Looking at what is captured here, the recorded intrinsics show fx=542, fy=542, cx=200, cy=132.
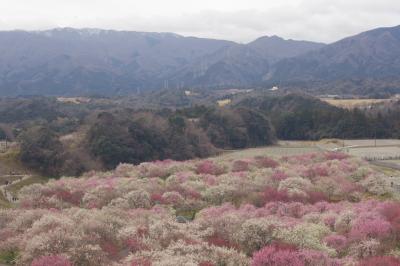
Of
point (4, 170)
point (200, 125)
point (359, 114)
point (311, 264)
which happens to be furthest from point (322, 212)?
point (359, 114)

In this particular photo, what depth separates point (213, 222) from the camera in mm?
21625

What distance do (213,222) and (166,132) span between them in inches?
1902

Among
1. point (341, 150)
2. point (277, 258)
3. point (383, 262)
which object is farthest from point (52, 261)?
point (341, 150)

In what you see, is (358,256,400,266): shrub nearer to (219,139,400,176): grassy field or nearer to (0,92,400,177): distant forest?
(219,139,400,176): grassy field

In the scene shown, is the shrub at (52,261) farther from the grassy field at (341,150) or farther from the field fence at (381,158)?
the field fence at (381,158)

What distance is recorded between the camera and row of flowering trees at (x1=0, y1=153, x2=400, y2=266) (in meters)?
16.5

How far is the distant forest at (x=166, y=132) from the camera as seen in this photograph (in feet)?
187

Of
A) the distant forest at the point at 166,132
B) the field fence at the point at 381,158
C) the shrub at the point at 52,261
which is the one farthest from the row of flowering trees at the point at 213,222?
the distant forest at the point at 166,132

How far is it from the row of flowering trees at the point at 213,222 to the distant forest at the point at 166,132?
19.7 meters

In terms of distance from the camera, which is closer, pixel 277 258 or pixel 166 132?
pixel 277 258

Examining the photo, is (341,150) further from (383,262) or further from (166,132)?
(383,262)

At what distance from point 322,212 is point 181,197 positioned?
28.5ft

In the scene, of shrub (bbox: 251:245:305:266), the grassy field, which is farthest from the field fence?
shrub (bbox: 251:245:305:266)

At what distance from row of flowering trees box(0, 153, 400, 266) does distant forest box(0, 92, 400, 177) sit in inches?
777
